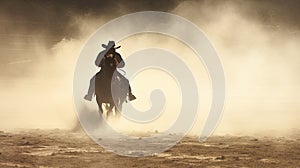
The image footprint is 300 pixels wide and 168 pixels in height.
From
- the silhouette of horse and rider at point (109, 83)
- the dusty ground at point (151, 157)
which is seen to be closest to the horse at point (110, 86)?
the silhouette of horse and rider at point (109, 83)

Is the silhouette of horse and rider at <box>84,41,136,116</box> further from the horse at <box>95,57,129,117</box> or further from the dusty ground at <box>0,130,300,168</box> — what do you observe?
the dusty ground at <box>0,130,300,168</box>

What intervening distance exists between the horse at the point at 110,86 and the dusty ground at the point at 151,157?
1.18 metres

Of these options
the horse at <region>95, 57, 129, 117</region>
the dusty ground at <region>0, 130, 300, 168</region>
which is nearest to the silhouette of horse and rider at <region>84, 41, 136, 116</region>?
the horse at <region>95, 57, 129, 117</region>

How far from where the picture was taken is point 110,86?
1300 centimetres

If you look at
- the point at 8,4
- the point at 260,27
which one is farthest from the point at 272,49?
the point at 8,4

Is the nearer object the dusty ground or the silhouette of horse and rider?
the dusty ground

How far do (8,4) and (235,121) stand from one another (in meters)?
16.1

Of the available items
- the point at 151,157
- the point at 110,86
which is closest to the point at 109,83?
the point at 110,86

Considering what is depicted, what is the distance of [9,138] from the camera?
12.2m

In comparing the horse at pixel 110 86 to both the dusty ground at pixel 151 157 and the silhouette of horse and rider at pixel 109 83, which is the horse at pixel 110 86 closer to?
the silhouette of horse and rider at pixel 109 83

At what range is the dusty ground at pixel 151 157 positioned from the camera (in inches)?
392

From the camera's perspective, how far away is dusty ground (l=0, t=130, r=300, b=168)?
32.7 feet

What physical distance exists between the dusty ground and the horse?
118cm

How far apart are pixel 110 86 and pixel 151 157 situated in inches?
122
